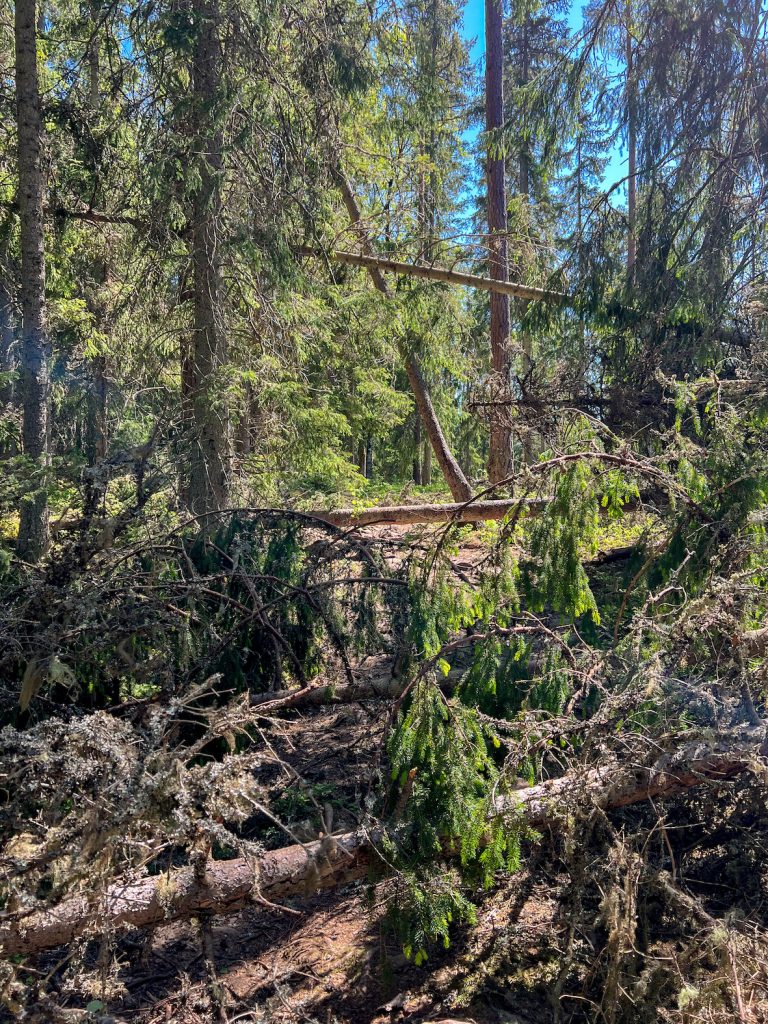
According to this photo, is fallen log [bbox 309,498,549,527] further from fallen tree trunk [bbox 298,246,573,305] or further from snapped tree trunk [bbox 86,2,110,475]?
fallen tree trunk [bbox 298,246,573,305]

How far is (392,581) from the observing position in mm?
4711

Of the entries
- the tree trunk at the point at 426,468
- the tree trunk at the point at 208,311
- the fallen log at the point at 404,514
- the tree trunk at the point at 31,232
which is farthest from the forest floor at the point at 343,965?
the tree trunk at the point at 426,468

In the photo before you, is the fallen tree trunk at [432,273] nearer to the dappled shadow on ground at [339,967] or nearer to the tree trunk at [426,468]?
the dappled shadow on ground at [339,967]

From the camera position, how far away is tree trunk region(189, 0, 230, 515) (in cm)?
685

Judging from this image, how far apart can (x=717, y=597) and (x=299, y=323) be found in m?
6.12

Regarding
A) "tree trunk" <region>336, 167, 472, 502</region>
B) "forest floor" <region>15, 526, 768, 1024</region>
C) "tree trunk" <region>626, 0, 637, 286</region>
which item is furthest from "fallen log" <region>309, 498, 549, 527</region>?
"forest floor" <region>15, 526, 768, 1024</region>

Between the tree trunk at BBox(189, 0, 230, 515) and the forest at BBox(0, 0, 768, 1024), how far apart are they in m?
0.05

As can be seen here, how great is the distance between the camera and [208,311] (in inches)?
301

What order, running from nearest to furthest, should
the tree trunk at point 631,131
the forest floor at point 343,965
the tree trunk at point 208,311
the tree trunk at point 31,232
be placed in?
the forest floor at point 343,965 < the tree trunk at point 208,311 < the tree trunk at point 31,232 < the tree trunk at point 631,131

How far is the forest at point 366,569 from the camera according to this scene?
3.06m

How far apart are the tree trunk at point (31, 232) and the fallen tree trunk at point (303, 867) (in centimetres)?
518

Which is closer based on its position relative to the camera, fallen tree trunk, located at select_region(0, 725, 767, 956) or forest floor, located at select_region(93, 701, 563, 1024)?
fallen tree trunk, located at select_region(0, 725, 767, 956)

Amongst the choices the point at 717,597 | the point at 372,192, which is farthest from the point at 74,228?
the point at 717,597

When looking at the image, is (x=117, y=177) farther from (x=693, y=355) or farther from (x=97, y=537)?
(x=693, y=355)
